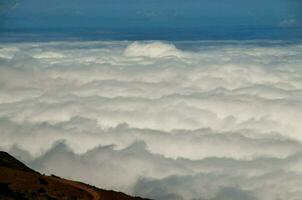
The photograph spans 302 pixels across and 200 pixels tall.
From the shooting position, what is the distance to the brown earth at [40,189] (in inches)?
3177

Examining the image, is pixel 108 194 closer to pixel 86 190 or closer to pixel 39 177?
pixel 86 190

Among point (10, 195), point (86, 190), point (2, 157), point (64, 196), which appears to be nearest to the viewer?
point (10, 195)

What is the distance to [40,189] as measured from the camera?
83.9m

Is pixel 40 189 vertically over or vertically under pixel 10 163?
under

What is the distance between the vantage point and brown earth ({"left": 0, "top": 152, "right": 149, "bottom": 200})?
80.7m

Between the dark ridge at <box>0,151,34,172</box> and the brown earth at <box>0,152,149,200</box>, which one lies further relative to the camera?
the dark ridge at <box>0,151,34,172</box>

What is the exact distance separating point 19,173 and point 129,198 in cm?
1645

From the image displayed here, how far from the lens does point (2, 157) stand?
359ft

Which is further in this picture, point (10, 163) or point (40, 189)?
point (10, 163)

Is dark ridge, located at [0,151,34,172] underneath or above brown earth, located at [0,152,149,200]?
above

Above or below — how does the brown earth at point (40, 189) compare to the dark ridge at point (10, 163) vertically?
below

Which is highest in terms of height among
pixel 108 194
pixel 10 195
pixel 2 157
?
pixel 2 157

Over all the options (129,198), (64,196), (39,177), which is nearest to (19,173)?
(39,177)

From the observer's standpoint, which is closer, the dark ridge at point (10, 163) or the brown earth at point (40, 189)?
the brown earth at point (40, 189)
